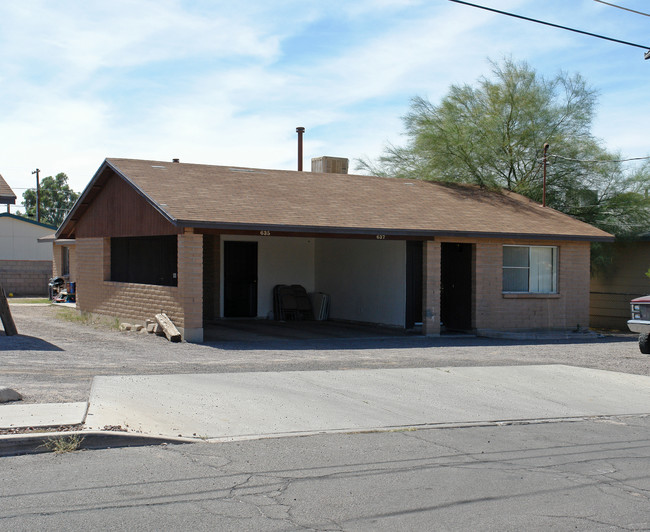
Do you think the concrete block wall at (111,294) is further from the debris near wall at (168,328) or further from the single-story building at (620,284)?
the single-story building at (620,284)

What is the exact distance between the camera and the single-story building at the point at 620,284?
2531cm

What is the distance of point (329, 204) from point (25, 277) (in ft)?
76.1

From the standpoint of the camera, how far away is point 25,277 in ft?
123

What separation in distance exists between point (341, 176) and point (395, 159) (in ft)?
20.7

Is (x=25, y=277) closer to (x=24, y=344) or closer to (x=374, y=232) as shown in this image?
(x=24, y=344)

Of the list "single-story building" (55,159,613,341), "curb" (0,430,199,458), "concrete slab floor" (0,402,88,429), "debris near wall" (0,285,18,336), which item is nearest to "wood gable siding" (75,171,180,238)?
"single-story building" (55,159,613,341)

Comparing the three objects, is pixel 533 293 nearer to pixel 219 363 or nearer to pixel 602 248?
pixel 602 248

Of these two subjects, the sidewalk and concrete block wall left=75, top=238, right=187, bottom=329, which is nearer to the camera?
the sidewalk

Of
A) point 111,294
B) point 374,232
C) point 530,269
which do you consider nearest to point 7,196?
point 111,294

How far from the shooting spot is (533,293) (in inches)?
813

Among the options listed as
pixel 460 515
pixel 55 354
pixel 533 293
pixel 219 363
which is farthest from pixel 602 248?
pixel 460 515

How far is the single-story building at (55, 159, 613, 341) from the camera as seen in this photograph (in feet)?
57.4

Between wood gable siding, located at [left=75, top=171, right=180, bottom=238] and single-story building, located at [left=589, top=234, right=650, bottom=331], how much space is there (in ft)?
51.4

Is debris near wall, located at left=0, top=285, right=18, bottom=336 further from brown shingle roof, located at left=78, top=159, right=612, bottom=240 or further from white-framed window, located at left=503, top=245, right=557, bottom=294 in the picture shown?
white-framed window, located at left=503, top=245, right=557, bottom=294
